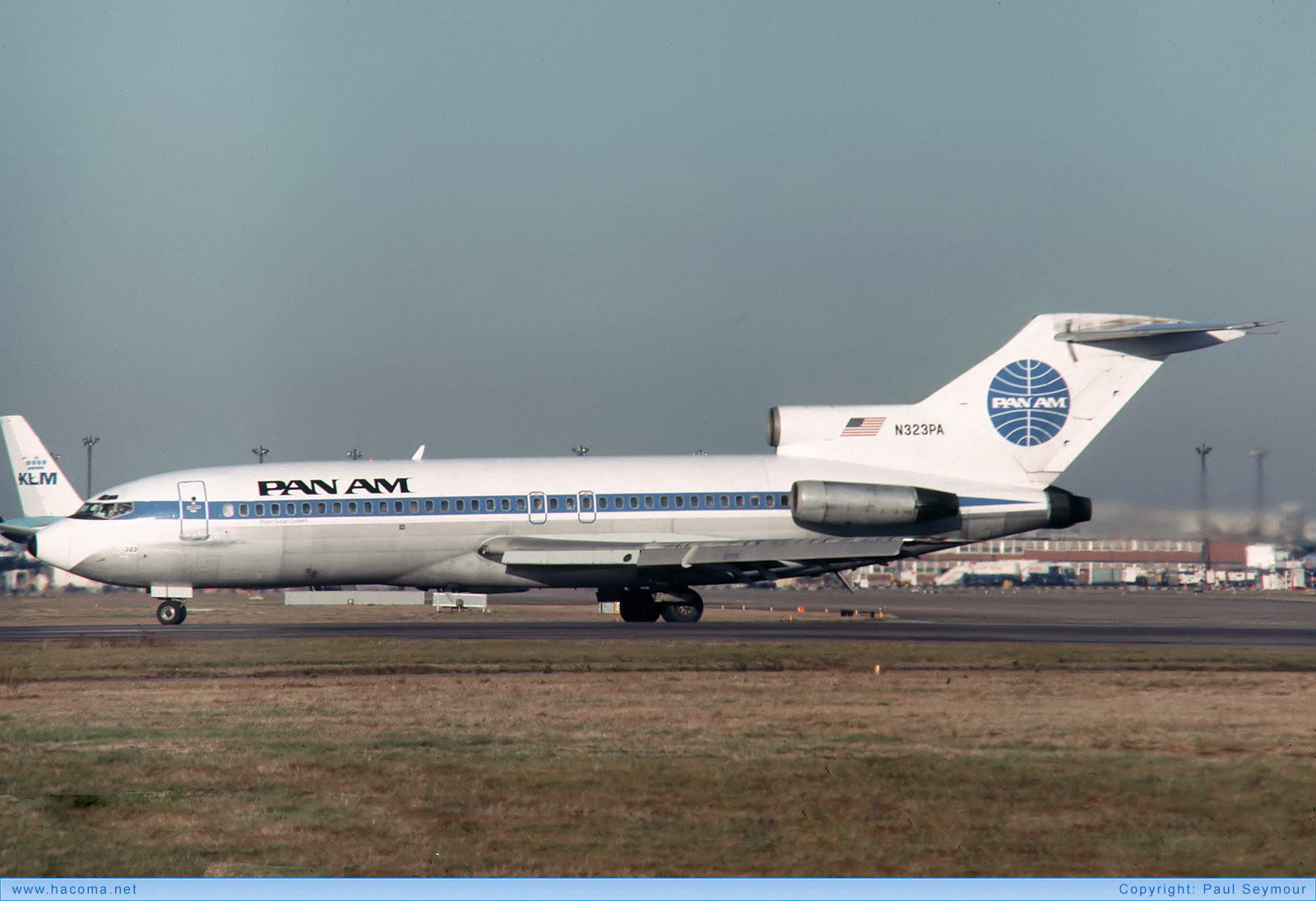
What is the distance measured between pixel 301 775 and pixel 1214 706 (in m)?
11.7

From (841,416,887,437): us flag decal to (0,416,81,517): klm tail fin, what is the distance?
105 ft

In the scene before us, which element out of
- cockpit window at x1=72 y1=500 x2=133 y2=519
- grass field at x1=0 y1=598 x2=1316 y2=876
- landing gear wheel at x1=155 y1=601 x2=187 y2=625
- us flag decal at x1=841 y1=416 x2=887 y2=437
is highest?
us flag decal at x1=841 y1=416 x2=887 y2=437

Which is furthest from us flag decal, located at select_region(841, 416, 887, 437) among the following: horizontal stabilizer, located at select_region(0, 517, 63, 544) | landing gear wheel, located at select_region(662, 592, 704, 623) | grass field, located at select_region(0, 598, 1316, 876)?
horizontal stabilizer, located at select_region(0, 517, 63, 544)

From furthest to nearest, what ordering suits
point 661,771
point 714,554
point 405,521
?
point 405,521, point 714,554, point 661,771

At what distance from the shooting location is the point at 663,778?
12453 millimetres

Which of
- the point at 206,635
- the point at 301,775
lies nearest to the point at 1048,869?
the point at 301,775

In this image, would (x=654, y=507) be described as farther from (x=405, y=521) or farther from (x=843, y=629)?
(x=843, y=629)

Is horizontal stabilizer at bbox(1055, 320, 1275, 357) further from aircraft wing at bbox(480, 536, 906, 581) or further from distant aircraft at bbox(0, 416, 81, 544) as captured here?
distant aircraft at bbox(0, 416, 81, 544)

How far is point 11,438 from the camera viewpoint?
181ft

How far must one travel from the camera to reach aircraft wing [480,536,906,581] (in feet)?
114

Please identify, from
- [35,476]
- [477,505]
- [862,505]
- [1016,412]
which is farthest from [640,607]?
[35,476]

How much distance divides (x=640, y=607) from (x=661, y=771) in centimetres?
2515

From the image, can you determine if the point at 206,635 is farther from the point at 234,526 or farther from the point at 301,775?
the point at 301,775

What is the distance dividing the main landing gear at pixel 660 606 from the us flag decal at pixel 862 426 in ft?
20.6
